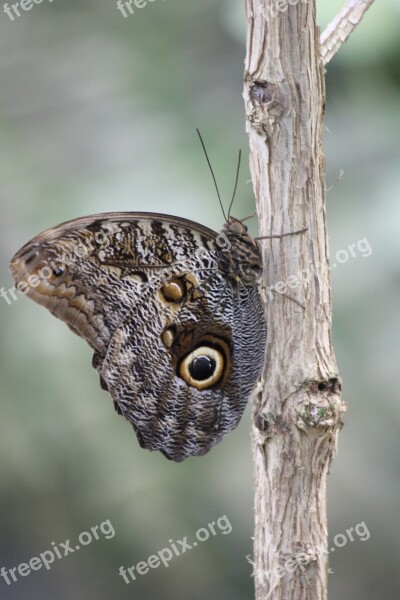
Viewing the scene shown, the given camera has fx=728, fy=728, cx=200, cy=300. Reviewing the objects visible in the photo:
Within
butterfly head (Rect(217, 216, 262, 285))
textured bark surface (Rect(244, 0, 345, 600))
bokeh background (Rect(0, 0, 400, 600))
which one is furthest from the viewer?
bokeh background (Rect(0, 0, 400, 600))

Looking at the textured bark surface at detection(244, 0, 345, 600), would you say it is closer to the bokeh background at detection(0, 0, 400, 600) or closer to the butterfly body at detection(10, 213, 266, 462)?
the butterfly body at detection(10, 213, 266, 462)

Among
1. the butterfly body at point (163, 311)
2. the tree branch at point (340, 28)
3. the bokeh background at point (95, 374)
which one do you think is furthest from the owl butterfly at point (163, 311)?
the bokeh background at point (95, 374)

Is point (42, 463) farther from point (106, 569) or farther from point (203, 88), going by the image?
point (203, 88)

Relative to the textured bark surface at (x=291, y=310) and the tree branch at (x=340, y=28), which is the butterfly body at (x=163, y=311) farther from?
the tree branch at (x=340, y=28)

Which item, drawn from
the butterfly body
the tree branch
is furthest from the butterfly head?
the tree branch

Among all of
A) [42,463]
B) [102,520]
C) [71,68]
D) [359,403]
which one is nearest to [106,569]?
[102,520]

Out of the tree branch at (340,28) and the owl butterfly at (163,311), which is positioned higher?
the tree branch at (340,28)
